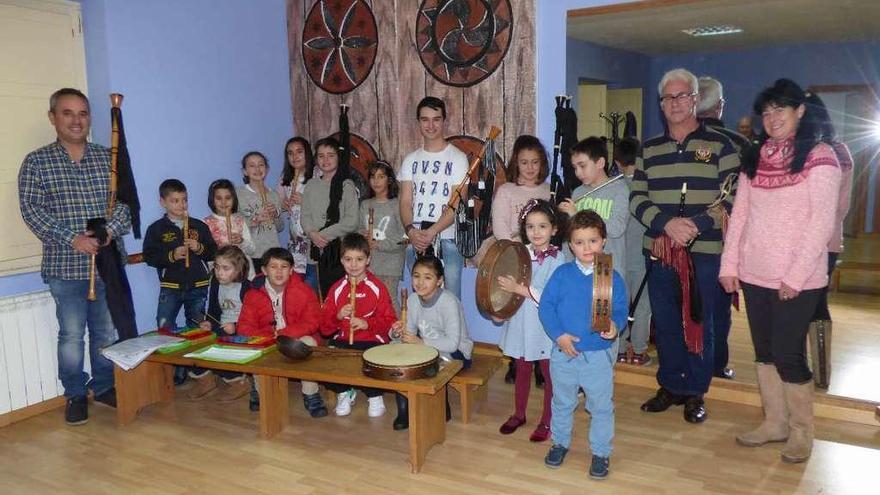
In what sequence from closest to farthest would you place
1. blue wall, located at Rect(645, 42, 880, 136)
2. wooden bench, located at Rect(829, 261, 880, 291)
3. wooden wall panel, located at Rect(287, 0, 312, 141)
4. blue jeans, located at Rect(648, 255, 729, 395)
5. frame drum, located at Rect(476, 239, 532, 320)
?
frame drum, located at Rect(476, 239, 532, 320) < blue jeans, located at Rect(648, 255, 729, 395) < wooden wall panel, located at Rect(287, 0, 312, 141) < wooden bench, located at Rect(829, 261, 880, 291) < blue wall, located at Rect(645, 42, 880, 136)

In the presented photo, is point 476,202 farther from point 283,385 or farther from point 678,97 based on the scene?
point 283,385

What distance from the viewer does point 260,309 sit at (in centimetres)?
349

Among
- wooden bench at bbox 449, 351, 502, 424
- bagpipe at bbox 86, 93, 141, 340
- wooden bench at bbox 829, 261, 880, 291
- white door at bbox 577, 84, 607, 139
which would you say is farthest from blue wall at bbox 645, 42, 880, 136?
bagpipe at bbox 86, 93, 141, 340

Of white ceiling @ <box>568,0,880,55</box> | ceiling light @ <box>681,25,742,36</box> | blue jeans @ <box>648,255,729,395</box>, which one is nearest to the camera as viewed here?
blue jeans @ <box>648,255,729,395</box>

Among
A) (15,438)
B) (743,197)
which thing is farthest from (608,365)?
(15,438)

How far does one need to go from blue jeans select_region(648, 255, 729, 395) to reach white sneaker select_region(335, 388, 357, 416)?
5.18 ft

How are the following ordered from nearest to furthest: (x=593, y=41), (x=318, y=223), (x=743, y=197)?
(x=743, y=197)
(x=318, y=223)
(x=593, y=41)

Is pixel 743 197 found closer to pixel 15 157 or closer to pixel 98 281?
pixel 98 281

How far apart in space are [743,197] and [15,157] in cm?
347

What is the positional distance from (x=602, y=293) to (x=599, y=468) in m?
0.76

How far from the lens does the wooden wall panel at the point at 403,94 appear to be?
12.9 ft

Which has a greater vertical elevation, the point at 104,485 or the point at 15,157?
the point at 15,157

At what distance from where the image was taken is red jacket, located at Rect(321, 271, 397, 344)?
10.9ft

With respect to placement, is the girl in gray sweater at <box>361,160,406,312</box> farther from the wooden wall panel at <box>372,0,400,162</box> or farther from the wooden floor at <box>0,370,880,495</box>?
the wooden floor at <box>0,370,880,495</box>
